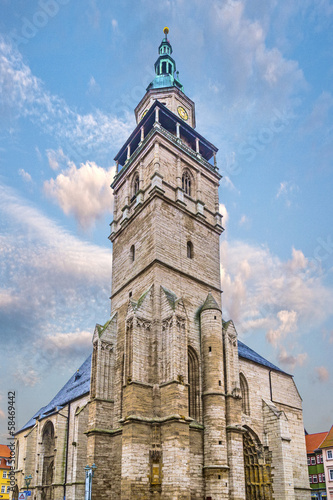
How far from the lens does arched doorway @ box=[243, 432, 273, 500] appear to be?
26391mm

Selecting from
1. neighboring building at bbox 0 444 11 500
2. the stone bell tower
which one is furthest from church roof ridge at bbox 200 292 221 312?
neighboring building at bbox 0 444 11 500

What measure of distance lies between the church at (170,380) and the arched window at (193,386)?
2.2 inches

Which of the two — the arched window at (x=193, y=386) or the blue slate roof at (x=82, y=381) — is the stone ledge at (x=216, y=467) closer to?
the arched window at (x=193, y=386)

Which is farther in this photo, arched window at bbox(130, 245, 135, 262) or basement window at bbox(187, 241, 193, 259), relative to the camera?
arched window at bbox(130, 245, 135, 262)

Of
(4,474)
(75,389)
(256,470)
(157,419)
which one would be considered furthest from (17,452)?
(157,419)

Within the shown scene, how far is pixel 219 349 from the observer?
2470 centimetres

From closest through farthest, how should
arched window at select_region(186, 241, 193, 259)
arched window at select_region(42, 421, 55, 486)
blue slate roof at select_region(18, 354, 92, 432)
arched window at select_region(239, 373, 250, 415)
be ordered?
arched window at select_region(239, 373, 250, 415) → arched window at select_region(186, 241, 193, 259) → blue slate roof at select_region(18, 354, 92, 432) → arched window at select_region(42, 421, 55, 486)

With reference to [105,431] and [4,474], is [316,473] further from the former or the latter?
[4,474]

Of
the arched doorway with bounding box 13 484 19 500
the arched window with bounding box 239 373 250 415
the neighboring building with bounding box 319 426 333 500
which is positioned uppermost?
the arched window with bounding box 239 373 250 415

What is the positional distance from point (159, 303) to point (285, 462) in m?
13.4

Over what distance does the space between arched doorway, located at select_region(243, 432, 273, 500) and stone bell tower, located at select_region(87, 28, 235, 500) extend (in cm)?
617

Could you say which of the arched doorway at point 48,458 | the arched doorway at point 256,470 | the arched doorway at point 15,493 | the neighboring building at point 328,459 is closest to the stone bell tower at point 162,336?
the arched doorway at point 256,470

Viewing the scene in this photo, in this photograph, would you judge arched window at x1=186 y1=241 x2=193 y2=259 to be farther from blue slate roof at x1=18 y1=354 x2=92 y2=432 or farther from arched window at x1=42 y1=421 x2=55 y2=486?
arched window at x1=42 y1=421 x2=55 y2=486

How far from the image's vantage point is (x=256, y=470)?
2723cm
